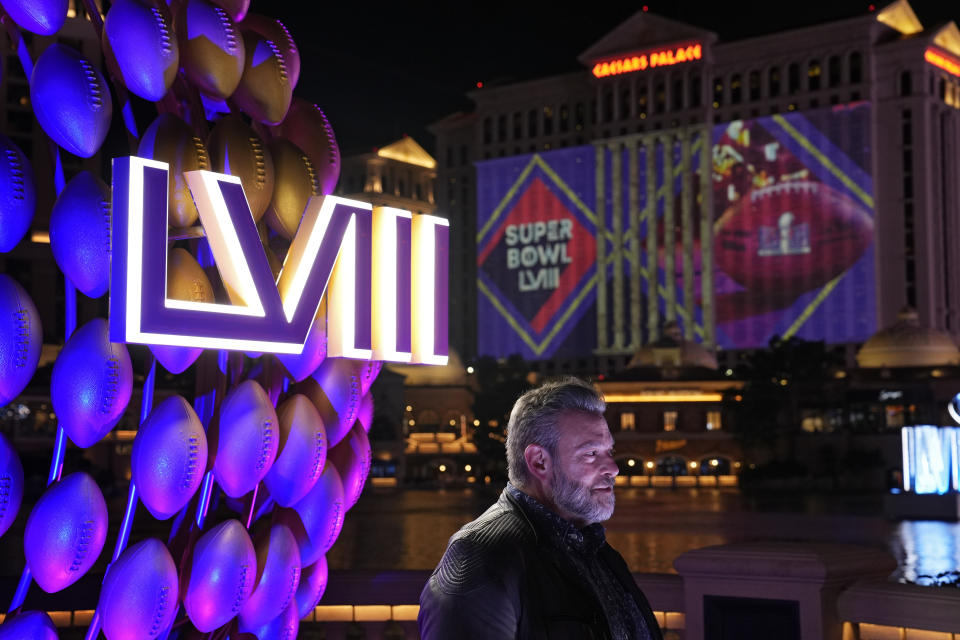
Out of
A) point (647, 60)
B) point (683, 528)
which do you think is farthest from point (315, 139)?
point (647, 60)

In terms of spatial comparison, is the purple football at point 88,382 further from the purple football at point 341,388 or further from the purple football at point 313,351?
the purple football at point 341,388

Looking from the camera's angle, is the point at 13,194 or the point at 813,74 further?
the point at 813,74

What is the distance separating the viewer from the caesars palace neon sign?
86.7m

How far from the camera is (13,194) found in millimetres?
5367

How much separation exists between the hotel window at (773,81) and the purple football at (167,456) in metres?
82.4

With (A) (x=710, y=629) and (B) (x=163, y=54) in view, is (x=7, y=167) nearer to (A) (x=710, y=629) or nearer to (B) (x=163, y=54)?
(B) (x=163, y=54)

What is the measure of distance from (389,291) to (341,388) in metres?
0.69

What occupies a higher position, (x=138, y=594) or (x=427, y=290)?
(x=427, y=290)

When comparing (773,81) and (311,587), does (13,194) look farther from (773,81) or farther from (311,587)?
(773,81)

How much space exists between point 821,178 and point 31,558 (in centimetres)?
7793

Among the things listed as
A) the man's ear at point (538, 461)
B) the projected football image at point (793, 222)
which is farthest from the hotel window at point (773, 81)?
the man's ear at point (538, 461)

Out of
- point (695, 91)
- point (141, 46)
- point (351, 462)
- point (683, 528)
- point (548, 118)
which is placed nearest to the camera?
point (141, 46)

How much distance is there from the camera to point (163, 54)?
595 centimetres

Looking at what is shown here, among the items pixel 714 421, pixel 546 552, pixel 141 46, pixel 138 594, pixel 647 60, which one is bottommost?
pixel 714 421
